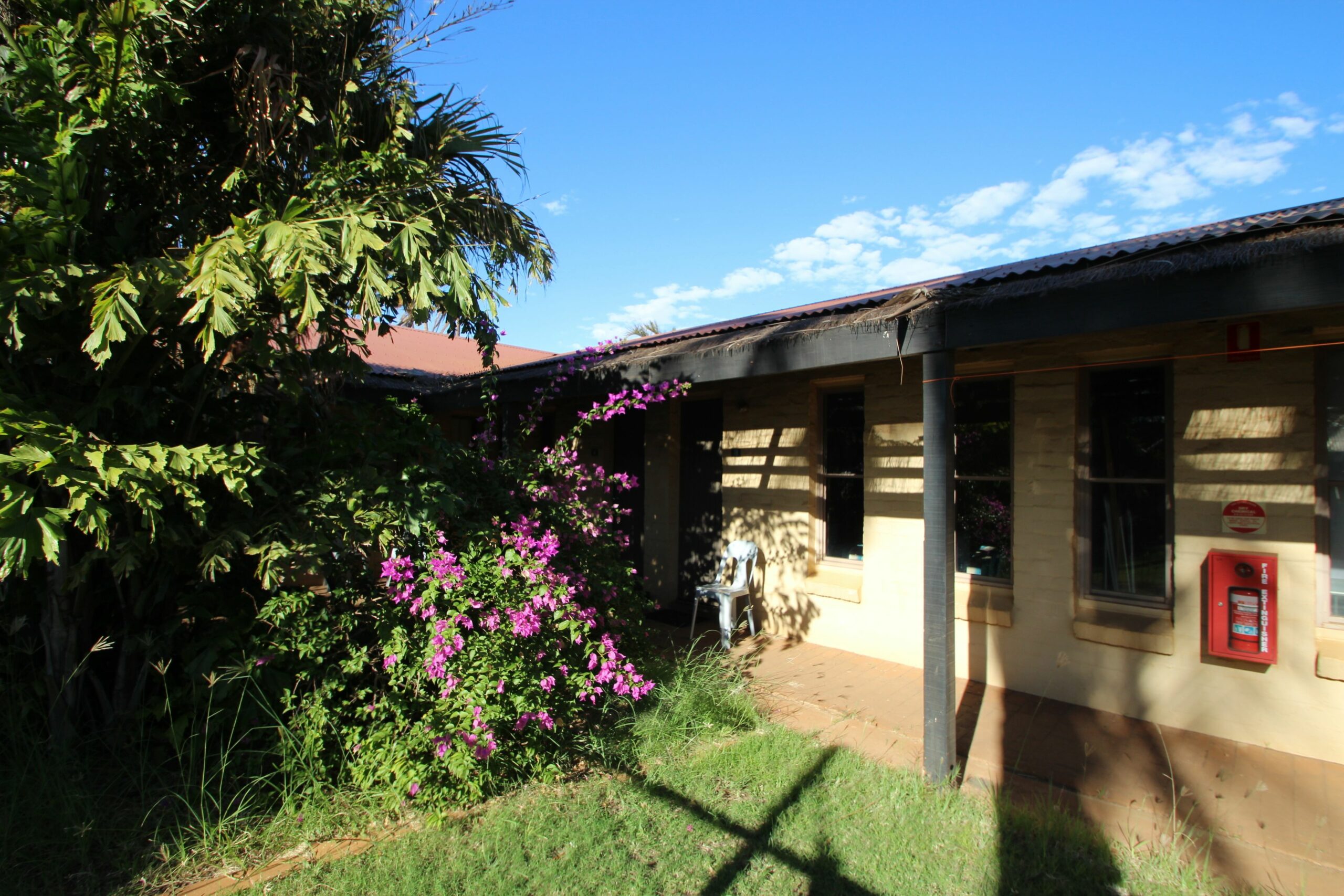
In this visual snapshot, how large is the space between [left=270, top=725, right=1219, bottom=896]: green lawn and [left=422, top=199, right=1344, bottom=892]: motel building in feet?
1.40

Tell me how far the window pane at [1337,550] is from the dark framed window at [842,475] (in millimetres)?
3110

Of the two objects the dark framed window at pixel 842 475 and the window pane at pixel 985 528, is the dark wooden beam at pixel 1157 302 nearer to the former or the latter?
the window pane at pixel 985 528

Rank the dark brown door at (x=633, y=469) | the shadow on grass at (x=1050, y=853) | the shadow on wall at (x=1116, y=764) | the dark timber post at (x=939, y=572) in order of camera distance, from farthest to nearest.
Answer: the dark brown door at (x=633, y=469)
the dark timber post at (x=939, y=572)
the shadow on wall at (x=1116, y=764)
the shadow on grass at (x=1050, y=853)

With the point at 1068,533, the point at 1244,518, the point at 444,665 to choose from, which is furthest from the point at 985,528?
the point at 444,665

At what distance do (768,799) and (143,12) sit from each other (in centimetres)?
481

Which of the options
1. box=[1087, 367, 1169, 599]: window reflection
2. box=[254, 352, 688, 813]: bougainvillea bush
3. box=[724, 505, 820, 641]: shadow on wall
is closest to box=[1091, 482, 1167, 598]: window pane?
box=[1087, 367, 1169, 599]: window reflection

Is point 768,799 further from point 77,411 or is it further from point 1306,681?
point 77,411

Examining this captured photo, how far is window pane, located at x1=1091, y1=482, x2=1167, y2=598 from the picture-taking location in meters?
4.87

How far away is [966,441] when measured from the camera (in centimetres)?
591

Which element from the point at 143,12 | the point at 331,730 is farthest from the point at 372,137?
the point at 331,730

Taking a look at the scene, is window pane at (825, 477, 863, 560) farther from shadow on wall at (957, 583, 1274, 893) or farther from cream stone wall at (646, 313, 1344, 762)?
shadow on wall at (957, 583, 1274, 893)

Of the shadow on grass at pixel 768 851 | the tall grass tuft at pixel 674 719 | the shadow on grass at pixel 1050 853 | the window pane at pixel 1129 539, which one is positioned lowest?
the shadow on grass at pixel 768 851

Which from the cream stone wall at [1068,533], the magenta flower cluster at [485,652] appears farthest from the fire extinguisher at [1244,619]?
the magenta flower cluster at [485,652]

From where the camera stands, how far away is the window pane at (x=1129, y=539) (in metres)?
4.87
